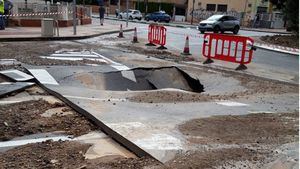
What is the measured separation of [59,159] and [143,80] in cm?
680

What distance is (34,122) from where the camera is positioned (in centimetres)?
643

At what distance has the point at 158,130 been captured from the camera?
229 inches

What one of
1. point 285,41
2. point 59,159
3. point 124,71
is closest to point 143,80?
point 124,71

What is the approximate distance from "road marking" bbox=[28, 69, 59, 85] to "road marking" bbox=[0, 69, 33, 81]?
0.74 ft

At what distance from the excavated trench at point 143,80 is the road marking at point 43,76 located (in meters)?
0.72

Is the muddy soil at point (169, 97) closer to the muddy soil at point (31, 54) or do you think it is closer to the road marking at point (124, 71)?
the road marking at point (124, 71)

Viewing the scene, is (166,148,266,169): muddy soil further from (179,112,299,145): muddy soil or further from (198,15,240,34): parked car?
(198,15,240,34): parked car

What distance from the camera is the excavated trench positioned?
10.5 m

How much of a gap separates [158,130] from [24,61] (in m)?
7.72

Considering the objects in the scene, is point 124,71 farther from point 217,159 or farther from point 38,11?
point 38,11

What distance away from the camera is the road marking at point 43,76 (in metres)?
9.43

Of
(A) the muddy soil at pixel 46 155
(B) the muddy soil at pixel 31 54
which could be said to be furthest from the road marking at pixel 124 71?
(A) the muddy soil at pixel 46 155

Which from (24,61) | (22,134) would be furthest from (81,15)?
(22,134)

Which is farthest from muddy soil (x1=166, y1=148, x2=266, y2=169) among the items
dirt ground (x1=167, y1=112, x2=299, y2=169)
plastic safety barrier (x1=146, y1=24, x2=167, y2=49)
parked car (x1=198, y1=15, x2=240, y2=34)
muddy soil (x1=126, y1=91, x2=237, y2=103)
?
parked car (x1=198, y1=15, x2=240, y2=34)
